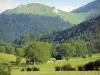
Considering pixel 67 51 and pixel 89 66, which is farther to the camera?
pixel 67 51

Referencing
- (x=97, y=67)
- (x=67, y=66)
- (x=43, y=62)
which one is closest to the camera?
(x=97, y=67)

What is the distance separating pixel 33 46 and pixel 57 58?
25471 millimetres

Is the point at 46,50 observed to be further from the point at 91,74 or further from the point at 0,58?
the point at 91,74

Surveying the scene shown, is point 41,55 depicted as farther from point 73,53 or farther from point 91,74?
point 91,74

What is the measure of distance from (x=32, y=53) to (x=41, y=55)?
4.70 m

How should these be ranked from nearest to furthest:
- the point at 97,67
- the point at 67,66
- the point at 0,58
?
1. the point at 97,67
2. the point at 67,66
3. the point at 0,58

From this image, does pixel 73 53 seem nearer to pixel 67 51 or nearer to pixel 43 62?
pixel 67 51

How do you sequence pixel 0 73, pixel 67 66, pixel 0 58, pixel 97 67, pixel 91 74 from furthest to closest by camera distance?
pixel 0 58, pixel 67 66, pixel 97 67, pixel 91 74, pixel 0 73

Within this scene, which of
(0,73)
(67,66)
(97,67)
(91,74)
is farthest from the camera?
(67,66)

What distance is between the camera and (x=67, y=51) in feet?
616

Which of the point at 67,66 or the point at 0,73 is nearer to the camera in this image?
the point at 0,73

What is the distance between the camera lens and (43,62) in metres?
161

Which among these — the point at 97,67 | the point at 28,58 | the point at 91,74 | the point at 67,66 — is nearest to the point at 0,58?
the point at 28,58

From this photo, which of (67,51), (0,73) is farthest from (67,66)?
(67,51)
